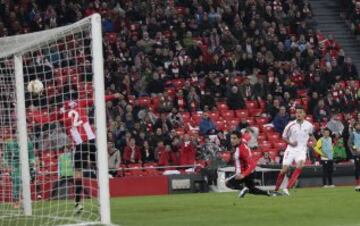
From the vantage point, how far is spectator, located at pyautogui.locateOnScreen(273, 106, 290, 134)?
30766 millimetres

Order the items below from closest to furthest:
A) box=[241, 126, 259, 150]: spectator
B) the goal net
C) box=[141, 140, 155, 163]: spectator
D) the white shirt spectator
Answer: the goal net → the white shirt spectator → box=[141, 140, 155, 163]: spectator → box=[241, 126, 259, 150]: spectator

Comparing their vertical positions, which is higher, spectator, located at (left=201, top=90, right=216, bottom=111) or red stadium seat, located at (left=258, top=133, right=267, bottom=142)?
spectator, located at (left=201, top=90, right=216, bottom=111)

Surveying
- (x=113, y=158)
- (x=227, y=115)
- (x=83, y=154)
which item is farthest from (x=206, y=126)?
(x=83, y=154)

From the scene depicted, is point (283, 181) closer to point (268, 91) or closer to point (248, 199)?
point (248, 199)

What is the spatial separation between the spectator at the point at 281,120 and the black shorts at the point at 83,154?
14125 mm

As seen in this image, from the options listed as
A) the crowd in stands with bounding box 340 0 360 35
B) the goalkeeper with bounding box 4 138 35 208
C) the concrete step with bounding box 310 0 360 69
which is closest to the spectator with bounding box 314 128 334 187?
→ the concrete step with bounding box 310 0 360 69

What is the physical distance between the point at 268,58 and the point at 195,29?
2814 mm

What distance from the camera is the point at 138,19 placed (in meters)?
33.8

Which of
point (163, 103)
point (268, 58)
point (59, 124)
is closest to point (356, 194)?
point (59, 124)

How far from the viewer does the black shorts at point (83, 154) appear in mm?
16719

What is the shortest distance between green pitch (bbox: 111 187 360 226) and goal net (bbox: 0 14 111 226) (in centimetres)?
87

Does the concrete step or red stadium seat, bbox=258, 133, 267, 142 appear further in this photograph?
the concrete step

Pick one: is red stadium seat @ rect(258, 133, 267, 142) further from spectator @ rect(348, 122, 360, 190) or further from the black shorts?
the black shorts

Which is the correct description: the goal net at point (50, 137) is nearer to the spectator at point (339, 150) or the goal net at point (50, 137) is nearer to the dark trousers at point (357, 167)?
the dark trousers at point (357, 167)
